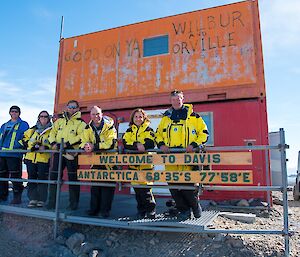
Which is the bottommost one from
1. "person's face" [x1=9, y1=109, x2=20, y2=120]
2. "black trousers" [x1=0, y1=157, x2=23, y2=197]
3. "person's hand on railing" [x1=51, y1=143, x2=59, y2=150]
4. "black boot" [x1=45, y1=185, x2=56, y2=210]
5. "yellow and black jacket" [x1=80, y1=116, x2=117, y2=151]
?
"black boot" [x1=45, y1=185, x2=56, y2=210]

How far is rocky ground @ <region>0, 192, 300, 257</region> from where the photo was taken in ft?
12.7

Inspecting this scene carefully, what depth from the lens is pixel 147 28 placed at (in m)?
8.41

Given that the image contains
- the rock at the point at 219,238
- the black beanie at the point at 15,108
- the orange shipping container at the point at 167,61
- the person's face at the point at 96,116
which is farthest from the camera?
the orange shipping container at the point at 167,61

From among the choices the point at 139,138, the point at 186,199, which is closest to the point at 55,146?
the point at 139,138

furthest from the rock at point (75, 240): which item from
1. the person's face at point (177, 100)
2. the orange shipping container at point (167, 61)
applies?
the orange shipping container at point (167, 61)

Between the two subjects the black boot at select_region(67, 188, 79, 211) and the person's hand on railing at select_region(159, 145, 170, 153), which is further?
the black boot at select_region(67, 188, 79, 211)

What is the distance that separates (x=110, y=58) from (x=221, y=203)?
17.0 feet

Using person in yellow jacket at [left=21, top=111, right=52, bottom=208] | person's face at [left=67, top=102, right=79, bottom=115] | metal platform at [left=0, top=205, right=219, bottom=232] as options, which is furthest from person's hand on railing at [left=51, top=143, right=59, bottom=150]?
metal platform at [left=0, top=205, right=219, bottom=232]

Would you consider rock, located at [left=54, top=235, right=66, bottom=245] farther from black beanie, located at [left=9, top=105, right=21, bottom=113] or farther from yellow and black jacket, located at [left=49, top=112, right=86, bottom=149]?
black beanie, located at [left=9, top=105, right=21, bottom=113]

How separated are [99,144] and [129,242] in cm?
154

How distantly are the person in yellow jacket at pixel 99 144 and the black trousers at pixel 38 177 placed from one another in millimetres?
1233

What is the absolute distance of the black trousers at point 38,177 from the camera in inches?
213

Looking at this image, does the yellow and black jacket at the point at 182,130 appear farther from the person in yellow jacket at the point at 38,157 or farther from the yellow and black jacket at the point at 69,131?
the person in yellow jacket at the point at 38,157

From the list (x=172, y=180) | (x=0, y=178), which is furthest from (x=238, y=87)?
(x=0, y=178)
